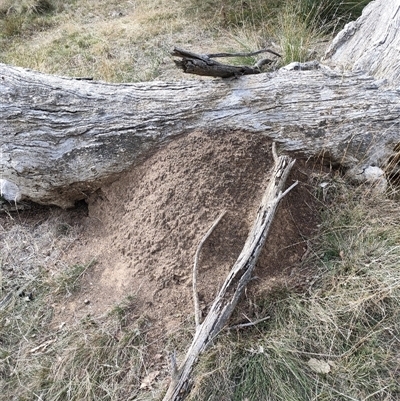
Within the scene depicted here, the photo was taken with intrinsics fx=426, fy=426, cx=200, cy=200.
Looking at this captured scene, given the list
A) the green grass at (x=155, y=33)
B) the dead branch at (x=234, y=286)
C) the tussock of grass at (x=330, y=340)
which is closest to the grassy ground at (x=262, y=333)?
the tussock of grass at (x=330, y=340)

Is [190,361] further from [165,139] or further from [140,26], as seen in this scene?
[140,26]

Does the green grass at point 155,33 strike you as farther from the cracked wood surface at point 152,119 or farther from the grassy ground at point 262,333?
the grassy ground at point 262,333

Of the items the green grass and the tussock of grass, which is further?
the green grass

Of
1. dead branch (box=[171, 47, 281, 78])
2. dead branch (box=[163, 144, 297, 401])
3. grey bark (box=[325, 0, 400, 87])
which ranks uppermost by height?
dead branch (box=[171, 47, 281, 78])

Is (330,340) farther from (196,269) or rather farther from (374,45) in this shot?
(374,45)

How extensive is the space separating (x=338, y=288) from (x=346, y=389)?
1.64 feet

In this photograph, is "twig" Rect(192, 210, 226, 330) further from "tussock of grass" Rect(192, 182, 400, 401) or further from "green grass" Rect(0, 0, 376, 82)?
"green grass" Rect(0, 0, 376, 82)

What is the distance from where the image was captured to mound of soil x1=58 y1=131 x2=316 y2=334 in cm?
225

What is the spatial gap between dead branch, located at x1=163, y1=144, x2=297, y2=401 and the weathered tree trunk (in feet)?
1.49

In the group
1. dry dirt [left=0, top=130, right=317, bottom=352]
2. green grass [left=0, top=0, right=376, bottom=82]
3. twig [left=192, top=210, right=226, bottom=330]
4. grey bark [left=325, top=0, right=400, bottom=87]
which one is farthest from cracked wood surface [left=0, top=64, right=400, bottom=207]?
green grass [left=0, top=0, right=376, bottom=82]

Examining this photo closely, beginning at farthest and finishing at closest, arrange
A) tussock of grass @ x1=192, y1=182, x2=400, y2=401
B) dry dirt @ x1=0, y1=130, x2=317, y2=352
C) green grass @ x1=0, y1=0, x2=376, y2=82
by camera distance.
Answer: green grass @ x1=0, y1=0, x2=376, y2=82 < dry dirt @ x1=0, y1=130, x2=317, y2=352 < tussock of grass @ x1=192, y1=182, x2=400, y2=401

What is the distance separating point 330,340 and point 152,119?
157 centimetres

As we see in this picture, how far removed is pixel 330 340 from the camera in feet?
6.63

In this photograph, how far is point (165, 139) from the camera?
8.54 ft
